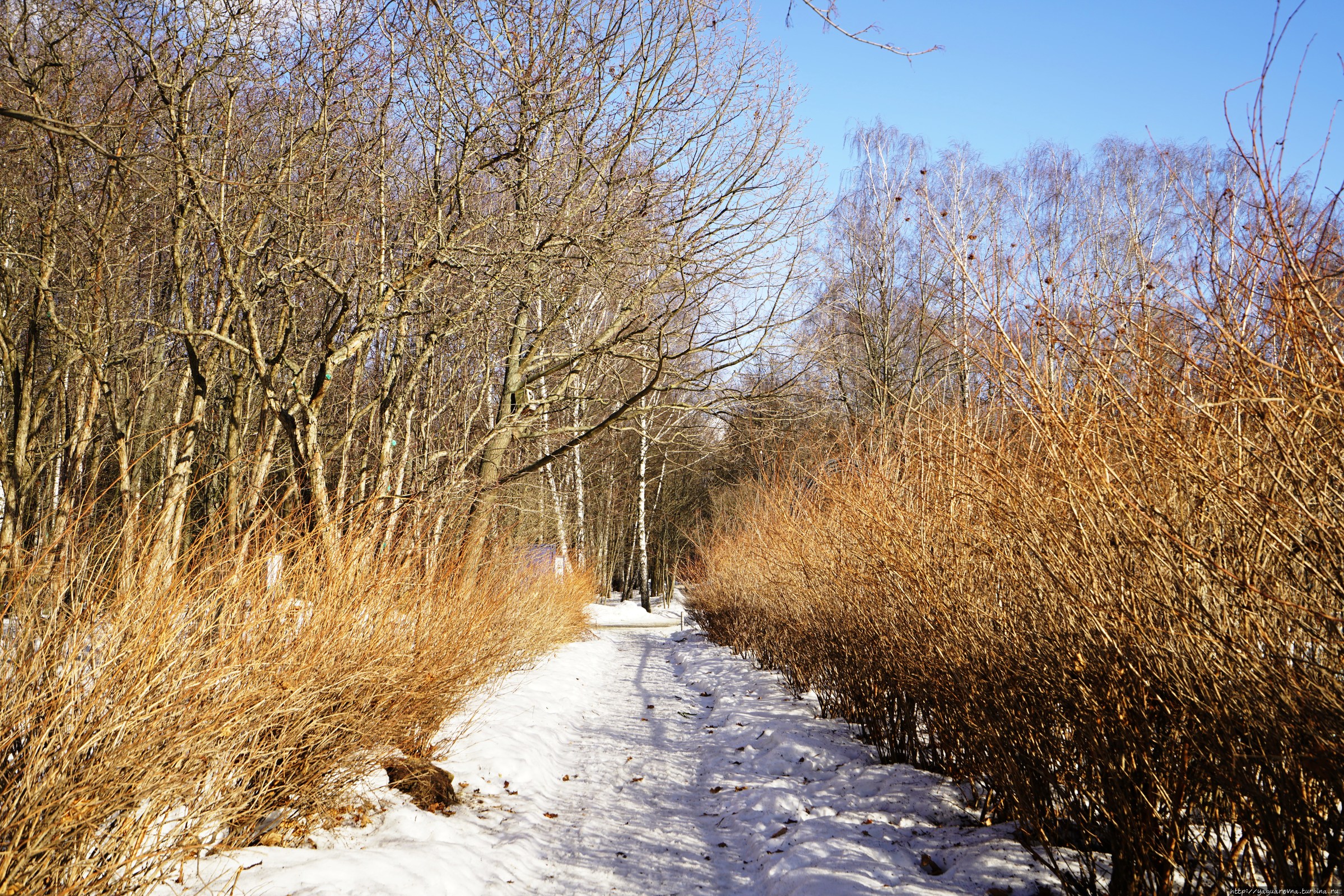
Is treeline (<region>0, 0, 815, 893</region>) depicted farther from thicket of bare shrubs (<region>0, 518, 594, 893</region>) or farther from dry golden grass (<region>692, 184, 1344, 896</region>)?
dry golden grass (<region>692, 184, 1344, 896</region>)

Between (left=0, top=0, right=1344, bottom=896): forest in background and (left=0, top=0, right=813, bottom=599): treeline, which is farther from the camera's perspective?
(left=0, top=0, right=813, bottom=599): treeline

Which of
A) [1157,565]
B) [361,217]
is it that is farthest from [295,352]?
[1157,565]

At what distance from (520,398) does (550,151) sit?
3029 mm

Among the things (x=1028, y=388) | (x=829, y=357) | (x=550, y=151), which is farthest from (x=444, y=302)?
(x=1028, y=388)

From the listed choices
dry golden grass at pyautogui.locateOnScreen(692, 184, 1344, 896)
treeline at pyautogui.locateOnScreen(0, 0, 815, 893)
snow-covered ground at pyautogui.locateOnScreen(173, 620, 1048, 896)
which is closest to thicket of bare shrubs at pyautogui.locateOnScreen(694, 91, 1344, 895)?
dry golden grass at pyautogui.locateOnScreen(692, 184, 1344, 896)

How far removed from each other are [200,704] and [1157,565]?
10.3ft

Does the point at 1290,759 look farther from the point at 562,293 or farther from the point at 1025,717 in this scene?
the point at 562,293

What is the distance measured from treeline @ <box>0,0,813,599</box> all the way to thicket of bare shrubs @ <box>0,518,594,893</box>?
0.54 m

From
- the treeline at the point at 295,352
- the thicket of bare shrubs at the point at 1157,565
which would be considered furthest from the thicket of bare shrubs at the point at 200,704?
the thicket of bare shrubs at the point at 1157,565

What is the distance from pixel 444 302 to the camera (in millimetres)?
7285

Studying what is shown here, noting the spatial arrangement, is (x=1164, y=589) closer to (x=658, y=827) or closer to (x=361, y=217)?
(x=658, y=827)

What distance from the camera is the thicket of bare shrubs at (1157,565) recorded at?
1823 millimetres

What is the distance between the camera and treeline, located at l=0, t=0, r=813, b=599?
5.97 m

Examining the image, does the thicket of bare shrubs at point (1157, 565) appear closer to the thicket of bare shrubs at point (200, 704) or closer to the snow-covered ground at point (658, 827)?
the snow-covered ground at point (658, 827)
